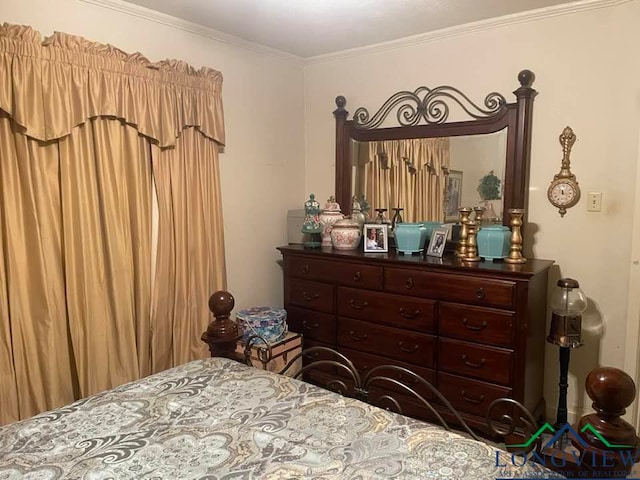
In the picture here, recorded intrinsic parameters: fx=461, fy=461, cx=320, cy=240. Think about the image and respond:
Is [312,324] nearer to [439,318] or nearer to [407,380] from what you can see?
[407,380]

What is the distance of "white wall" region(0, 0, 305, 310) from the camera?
2867 mm

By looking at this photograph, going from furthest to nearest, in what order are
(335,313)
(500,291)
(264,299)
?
1. (264,299)
2. (335,313)
3. (500,291)

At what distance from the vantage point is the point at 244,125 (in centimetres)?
331

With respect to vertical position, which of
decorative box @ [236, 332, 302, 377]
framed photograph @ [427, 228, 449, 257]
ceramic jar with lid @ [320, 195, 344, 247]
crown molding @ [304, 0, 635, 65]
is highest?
crown molding @ [304, 0, 635, 65]

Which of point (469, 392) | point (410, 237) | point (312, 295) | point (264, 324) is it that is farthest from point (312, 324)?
Answer: point (469, 392)

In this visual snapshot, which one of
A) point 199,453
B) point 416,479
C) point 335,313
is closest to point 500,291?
point 335,313

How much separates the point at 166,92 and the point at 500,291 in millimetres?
2194

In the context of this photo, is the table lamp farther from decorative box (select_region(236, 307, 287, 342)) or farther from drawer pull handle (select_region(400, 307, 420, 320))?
decorative box (select_region(236, 307, 287, 342))

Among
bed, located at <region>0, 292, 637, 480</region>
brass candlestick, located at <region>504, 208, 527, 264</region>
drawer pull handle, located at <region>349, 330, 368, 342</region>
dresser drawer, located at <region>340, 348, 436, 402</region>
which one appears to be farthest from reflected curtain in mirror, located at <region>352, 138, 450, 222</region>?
bed, located at <region>0, 292, 637, 480</region>

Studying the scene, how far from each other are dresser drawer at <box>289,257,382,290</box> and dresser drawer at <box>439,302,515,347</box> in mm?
456

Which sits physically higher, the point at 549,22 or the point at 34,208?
the point at 549,22

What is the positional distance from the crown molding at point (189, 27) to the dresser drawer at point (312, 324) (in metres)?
1.89

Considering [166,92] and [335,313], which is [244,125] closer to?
[166,92]

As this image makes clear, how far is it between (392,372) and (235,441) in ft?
5.58
